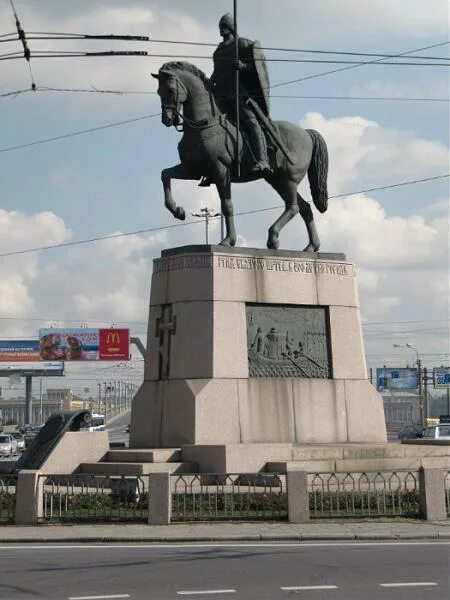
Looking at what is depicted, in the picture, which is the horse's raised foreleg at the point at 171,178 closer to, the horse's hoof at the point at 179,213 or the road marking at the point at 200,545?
the horse's hoof at the point at 179,213

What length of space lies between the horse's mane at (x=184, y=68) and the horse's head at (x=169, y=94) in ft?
0.67

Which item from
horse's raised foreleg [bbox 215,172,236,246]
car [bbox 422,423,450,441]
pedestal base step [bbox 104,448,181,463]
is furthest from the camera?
car [bbox 422,423,450,441]

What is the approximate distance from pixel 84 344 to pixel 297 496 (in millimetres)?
80839

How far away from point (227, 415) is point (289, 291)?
3232 mm

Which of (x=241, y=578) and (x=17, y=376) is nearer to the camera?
(x=241, y=578)

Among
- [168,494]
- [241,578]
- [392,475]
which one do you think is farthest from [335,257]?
[241,578]

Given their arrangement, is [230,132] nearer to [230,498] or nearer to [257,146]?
[257,146]

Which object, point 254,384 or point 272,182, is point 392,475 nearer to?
point 254,384

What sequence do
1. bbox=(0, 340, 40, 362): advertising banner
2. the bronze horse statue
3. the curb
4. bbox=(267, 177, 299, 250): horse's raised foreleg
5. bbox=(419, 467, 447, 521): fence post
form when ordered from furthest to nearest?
bbox=(0, 340, 40, 362): advertising banner → bbox=(267, 177, 299, 250): horse's raised foreleg → the bronze horse statue → bbox=(419, 467, 447, 521): fence post → the curb

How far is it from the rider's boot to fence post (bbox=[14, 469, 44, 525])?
878 cm

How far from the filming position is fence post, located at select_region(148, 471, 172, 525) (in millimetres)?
16938

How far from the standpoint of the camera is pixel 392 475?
62.3 feet

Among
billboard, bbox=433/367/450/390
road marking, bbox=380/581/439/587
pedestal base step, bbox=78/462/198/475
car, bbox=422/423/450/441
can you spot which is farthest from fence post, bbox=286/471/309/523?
billboard, bbox=433/367/450/390

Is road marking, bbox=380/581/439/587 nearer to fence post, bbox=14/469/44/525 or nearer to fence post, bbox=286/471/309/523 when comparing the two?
fence post, bbox=286/471/309/523
